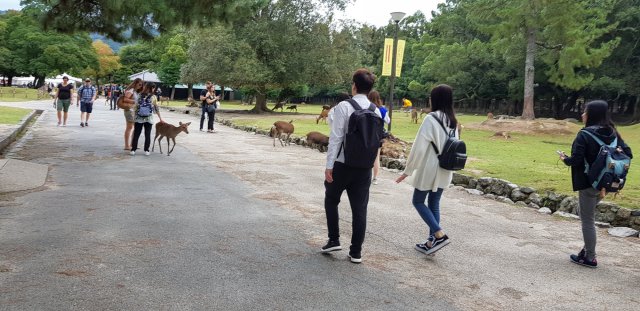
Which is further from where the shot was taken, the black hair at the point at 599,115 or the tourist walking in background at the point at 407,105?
the tourist walking in background at the point at 407,105

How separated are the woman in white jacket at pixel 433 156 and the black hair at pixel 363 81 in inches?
28.8

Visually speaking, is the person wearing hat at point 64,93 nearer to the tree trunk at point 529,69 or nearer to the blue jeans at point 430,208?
the blue jeans at point 430,208

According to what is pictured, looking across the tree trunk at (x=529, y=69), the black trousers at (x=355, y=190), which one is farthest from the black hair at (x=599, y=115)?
the tree trunk at (x=529, y=69)

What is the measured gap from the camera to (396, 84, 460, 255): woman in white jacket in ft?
17.2

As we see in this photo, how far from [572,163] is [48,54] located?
207 feet

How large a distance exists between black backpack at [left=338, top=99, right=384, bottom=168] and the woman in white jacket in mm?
738

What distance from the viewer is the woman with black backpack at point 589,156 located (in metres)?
5.12

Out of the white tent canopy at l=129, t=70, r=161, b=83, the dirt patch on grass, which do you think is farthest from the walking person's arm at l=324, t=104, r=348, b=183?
the white tent canopy at l=129, t=70, r=161, b=83

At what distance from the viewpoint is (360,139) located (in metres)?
4.64

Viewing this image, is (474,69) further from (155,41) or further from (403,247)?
(403,247)

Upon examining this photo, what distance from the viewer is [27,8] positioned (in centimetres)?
1215

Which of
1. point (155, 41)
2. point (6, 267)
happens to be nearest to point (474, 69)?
point (155, 41)

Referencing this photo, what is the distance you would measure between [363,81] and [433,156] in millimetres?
1051

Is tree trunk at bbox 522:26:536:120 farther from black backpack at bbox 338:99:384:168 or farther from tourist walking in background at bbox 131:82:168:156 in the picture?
black backpack at bbox 338:99:384:168
